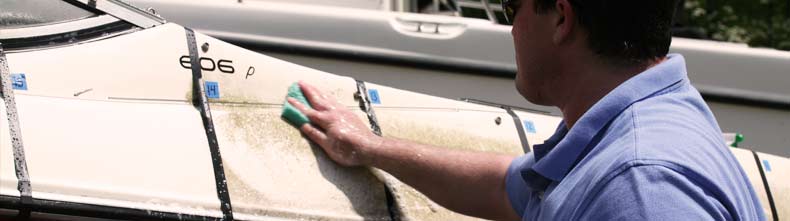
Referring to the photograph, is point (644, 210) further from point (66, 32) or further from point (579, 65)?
point (66, 32)

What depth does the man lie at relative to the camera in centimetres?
166

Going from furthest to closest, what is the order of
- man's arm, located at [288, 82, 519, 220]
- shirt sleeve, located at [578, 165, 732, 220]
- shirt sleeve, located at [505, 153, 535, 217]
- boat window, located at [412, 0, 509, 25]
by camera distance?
boat window, located at [412, 0, 509, 25], man's arm, located at [288, 82, 519, 220], shirt sleeve, located at [505, 153, 535, 217], shirt sleeve, located at [578, 165, 732, 220]

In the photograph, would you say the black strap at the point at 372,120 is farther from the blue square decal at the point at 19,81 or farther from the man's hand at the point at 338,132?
the blue square decal at the point at 19,81

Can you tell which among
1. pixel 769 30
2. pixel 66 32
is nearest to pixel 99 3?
pixel 66 32

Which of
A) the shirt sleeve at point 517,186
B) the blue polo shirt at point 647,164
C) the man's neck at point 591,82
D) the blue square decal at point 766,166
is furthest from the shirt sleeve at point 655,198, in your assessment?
the blue square decal at point 766,166

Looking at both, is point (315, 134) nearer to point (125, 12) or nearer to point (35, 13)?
point (125, 12)

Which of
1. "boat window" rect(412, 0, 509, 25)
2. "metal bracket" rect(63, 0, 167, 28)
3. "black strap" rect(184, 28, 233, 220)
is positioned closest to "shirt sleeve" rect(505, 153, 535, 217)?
"black strap" rect(184, 28, 233, 220)

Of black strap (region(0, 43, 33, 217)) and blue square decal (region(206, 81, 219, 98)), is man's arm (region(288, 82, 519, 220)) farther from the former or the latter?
black strap (region(0, 43, 33, 217))

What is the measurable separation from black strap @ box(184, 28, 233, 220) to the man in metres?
0.81

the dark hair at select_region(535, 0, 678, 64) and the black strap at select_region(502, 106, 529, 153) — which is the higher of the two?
the dark hair at select_region(535, 0, 678, 64)

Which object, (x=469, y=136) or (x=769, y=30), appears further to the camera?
(x=769, y=30)

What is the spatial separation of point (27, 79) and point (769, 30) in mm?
8258

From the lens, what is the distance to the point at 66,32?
2795mm

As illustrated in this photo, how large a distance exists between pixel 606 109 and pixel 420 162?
1.06 m
